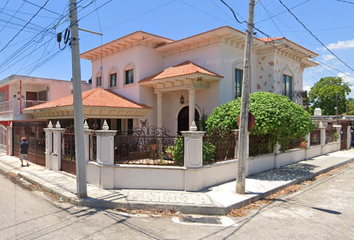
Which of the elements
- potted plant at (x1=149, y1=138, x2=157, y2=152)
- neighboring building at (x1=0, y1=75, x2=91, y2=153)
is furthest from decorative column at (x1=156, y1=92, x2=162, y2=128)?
neighboring building at (x1=0, y1=75, x2=91, y2=153)

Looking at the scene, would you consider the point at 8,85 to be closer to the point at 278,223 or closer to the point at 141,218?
the point at 141,218

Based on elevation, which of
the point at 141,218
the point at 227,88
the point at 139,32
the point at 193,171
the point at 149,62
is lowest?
the point at 141,218

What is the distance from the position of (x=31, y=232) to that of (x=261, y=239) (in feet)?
13.8

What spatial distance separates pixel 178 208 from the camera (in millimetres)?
6023

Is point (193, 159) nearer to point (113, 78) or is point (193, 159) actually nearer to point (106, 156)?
point (106, 156)

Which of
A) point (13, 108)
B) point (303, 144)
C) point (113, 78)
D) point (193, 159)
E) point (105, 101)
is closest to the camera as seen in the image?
point (193, 159)

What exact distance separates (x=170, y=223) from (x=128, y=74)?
39.3 ft

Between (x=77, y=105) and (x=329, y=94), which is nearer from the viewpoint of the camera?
(x=77, y=105)

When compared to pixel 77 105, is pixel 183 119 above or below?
below

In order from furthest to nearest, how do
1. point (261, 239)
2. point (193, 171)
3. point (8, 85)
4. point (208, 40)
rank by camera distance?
point (8, 85)
point (208, 40)
point (193, 171)
point (261, 239)

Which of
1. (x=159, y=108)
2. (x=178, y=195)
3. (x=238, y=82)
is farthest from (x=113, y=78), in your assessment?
(x=178, y=195)

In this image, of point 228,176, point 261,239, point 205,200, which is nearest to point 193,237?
point 261,239

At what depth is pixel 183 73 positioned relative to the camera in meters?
12.1

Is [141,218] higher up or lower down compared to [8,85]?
lower down
